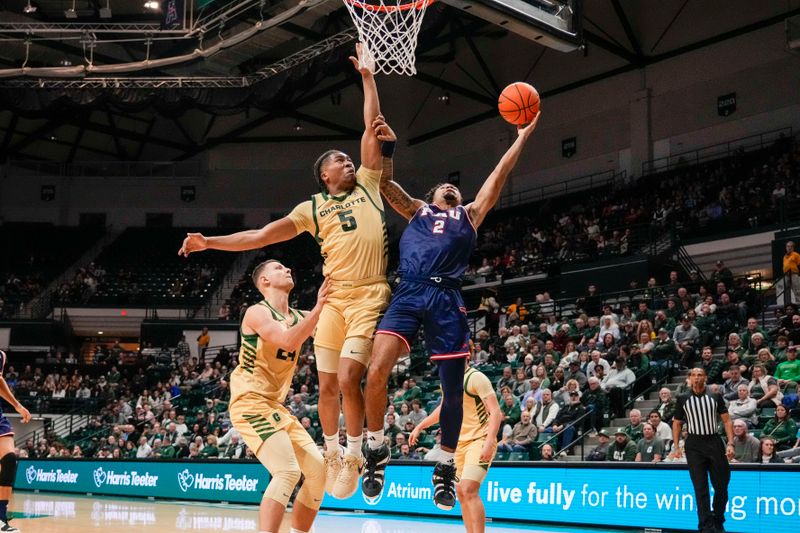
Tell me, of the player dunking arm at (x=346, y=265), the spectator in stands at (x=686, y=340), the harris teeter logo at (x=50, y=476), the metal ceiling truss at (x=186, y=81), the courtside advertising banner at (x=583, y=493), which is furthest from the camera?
the metal ceiling truss at (x=186, y=81)

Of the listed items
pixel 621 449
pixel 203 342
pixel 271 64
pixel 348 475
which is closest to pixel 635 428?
pixel 621 449

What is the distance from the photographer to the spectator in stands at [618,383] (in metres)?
16.6

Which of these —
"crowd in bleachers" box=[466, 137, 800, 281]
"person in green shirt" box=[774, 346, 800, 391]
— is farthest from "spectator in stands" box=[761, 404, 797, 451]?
"crowd in bleachers" box=[466, 137, 800, 281]

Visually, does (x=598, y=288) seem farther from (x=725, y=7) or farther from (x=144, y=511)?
(x=144, y=511)

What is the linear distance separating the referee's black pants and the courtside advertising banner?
132cm

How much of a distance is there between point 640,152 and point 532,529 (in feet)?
67.2

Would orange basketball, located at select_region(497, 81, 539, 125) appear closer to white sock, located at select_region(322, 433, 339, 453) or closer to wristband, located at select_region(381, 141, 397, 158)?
wristband, located at select_region(381, 141, 397, 158)

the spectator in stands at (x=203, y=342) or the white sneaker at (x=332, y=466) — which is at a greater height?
the spectator in stands at (x=203, y=342)

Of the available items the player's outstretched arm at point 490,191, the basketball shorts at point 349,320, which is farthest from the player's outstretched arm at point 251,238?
the player's outstretched arm at point 490,191

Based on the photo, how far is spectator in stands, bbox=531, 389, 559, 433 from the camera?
16062 mm

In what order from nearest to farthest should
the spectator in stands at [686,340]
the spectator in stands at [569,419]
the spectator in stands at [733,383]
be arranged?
1. the spectator in stands at [733,383]
2. the spectator in stands at [569,419]
3. the spectator in stands at [686,340]

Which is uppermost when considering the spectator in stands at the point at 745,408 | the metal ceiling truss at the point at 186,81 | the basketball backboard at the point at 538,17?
the metal ceiling truss at the point at 186,81

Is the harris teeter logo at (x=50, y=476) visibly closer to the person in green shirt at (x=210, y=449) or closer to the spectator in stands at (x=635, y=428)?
the person in green shirt at (x=210, y=449)

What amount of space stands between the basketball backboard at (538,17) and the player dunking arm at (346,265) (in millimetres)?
5868
